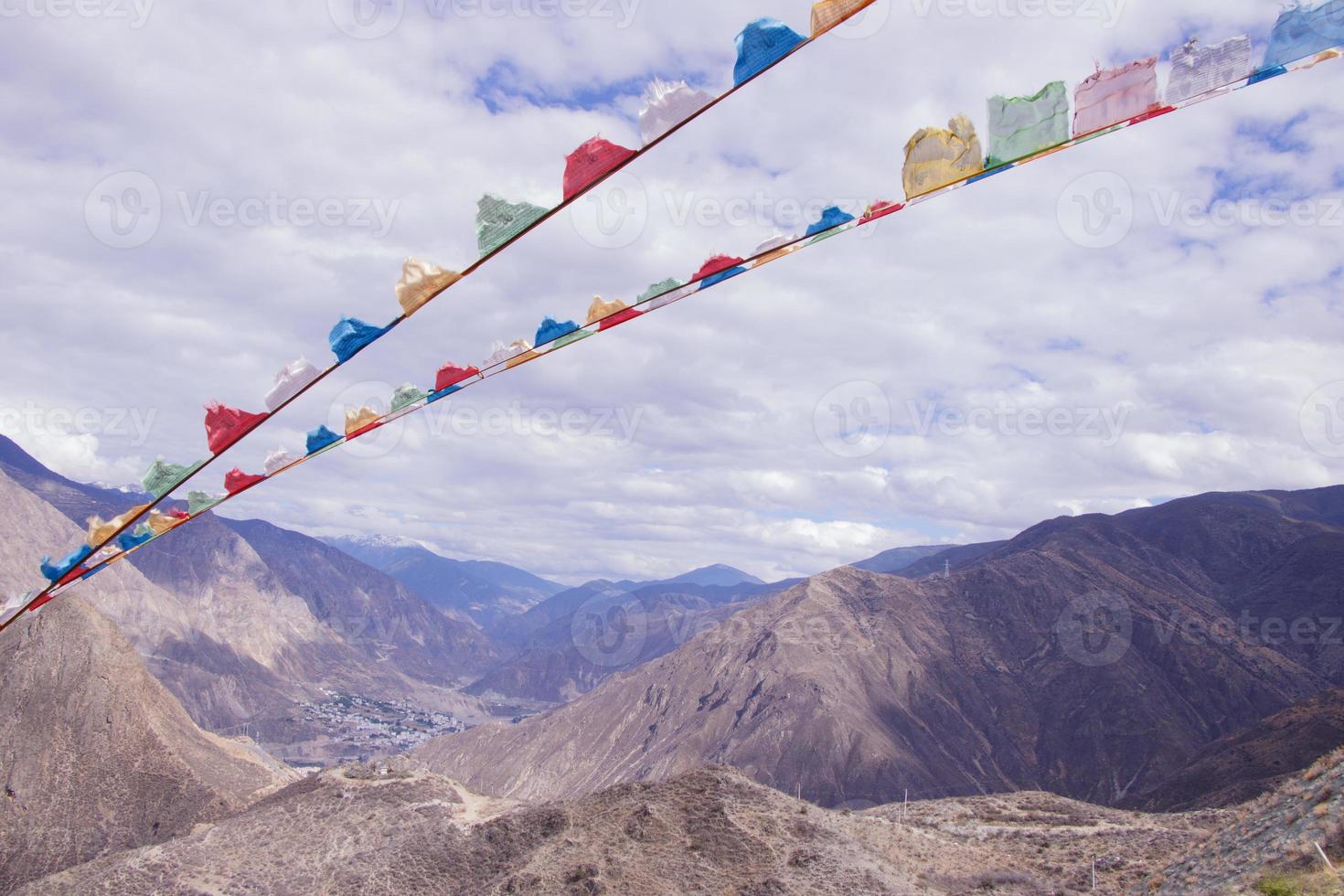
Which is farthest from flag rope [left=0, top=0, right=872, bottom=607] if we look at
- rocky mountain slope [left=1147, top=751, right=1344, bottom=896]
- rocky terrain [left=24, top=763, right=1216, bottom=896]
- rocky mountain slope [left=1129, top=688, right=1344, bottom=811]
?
rocky mountain slope [left=1129, top=688, right=1344, bottom=811]

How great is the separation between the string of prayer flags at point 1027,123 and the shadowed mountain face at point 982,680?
115m

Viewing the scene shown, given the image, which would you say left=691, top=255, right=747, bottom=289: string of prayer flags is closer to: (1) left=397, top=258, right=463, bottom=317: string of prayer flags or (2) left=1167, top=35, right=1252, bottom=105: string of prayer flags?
(1) left=397, top=258, right=463, bottom=317: string of prayer flags

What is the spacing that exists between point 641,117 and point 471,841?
3704 centimetres

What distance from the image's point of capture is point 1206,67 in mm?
5867

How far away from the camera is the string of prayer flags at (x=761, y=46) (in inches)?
205

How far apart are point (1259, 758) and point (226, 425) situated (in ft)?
289

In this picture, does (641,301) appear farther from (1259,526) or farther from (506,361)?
→ (1259,526)

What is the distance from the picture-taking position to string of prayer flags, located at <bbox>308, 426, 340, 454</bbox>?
7156mm

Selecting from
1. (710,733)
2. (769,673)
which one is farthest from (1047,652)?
(710,733)

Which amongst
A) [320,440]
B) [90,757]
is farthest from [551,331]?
[90,757]

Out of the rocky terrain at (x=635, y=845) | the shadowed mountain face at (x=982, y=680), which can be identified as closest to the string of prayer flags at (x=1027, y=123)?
the rocky terrain at (x=635, y=845)

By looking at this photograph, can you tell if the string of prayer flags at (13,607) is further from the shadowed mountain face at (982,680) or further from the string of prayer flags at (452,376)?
the shadowed mountain face at (982,680)

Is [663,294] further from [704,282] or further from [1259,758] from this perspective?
[1259,758]

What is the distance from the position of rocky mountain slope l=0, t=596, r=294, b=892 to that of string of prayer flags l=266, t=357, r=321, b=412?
6288 centimetres
